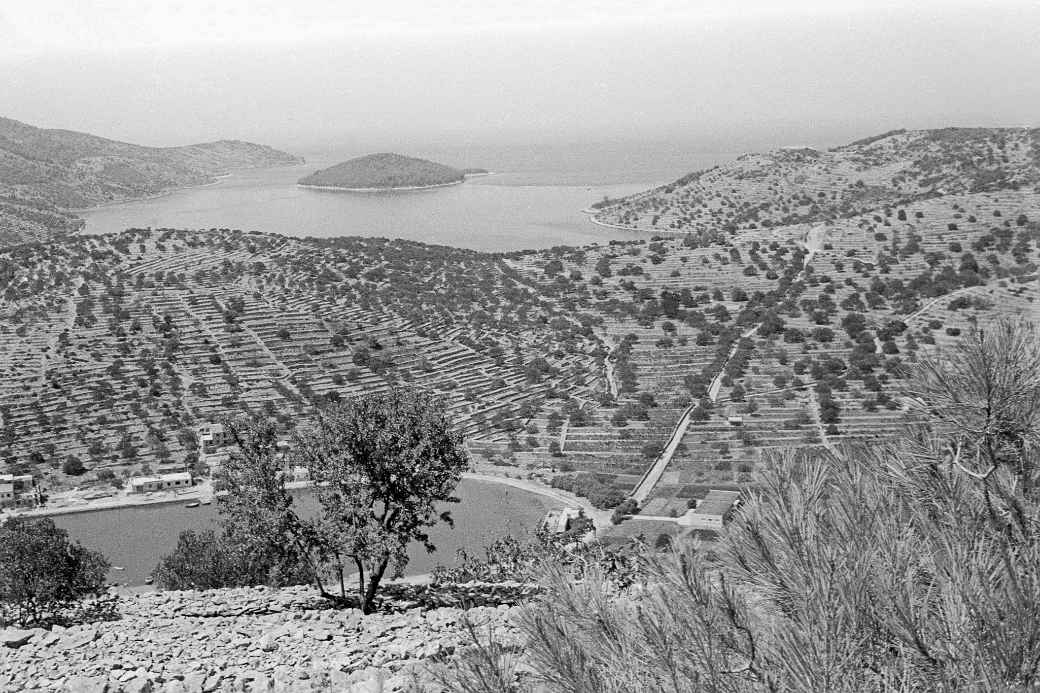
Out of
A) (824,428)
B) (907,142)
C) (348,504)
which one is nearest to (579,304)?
(824,428)

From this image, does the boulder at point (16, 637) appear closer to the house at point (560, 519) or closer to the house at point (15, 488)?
the house at point (560, 519)

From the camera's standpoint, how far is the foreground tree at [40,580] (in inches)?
393

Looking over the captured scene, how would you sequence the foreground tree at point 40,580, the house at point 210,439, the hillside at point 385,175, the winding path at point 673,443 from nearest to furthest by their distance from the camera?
the foreground tree at point 40,580 < the winding path at point 673,443 < the house at point 210,439 < the hillside at point 385,175

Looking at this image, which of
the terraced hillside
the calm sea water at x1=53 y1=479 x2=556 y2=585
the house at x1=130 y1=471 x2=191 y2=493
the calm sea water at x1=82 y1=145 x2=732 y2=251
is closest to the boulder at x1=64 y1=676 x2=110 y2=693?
the calm sea water at x1=53 y1=479 x2=556 y2=585

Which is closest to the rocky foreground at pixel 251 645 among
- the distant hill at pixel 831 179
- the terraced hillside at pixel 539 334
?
the terraced hillside at pixel 539 334

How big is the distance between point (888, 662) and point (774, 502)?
0.69 metres

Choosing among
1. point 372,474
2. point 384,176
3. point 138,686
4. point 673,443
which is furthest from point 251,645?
point 384,176

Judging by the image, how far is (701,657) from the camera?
2508 millimetres

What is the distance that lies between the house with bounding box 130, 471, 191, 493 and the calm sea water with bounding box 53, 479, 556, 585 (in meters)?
0.71

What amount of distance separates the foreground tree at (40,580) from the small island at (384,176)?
3993 inches

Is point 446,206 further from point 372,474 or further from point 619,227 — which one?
point 372,474

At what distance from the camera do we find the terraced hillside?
24.1 meters

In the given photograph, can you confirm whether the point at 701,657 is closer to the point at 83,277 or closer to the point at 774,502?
the point at 774,502

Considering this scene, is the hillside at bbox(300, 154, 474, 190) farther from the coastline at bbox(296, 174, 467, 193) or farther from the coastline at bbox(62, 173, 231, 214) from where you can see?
the coastline at bbox(62, 173, 231, 214)
